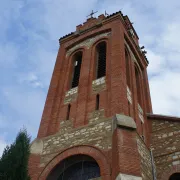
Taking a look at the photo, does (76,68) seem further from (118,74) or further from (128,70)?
(118,74)

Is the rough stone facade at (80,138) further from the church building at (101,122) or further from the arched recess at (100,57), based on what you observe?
the arched recess at (100,57)

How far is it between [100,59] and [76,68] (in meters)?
1.62

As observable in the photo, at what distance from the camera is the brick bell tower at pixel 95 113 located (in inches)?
436

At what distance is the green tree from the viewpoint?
934cm

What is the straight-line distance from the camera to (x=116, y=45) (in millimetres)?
16484

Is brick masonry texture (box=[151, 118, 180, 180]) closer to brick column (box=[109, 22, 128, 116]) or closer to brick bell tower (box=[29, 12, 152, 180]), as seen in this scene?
brick bell tower (box=[29, 12, 152, 180])

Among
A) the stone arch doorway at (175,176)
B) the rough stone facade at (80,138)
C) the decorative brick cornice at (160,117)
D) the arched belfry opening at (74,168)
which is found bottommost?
the arched belfry opening at (74,168)

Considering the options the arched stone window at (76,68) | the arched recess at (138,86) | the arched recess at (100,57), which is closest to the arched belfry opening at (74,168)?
the arched recess at (100,57)

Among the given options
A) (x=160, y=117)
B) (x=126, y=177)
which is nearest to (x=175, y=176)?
(x=160, y=117)

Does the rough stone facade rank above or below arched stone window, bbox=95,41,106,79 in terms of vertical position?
below

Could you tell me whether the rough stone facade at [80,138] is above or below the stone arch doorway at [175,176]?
above

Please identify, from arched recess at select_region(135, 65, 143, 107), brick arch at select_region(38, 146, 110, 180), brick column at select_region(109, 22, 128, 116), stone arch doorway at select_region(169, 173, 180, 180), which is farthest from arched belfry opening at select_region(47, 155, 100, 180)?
arched recess at select_region(135, 65, 143, 107)

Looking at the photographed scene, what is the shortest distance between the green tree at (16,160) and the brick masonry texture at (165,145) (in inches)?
224

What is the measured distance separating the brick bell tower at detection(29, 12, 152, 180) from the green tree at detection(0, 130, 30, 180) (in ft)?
7.25
